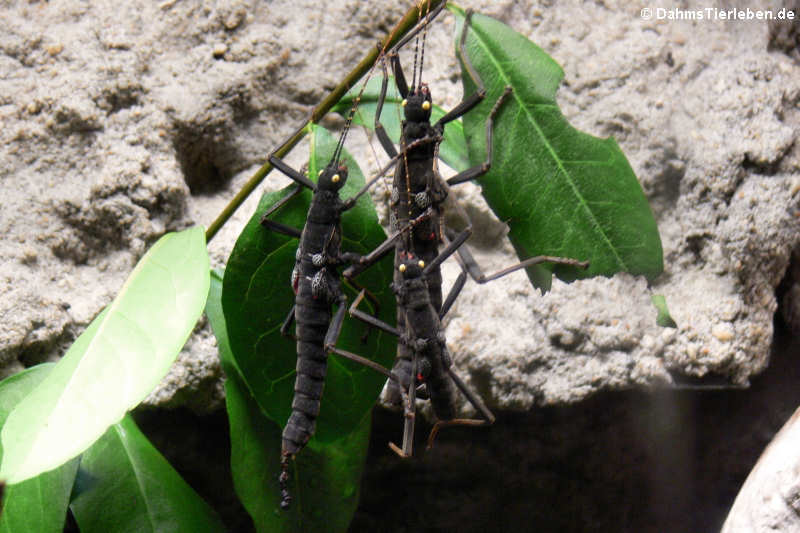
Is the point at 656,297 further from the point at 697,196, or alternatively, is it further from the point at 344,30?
the point at 344,30

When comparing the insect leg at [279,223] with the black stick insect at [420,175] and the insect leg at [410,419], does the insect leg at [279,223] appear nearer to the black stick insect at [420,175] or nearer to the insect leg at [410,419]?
the black stick insect at [420,175]

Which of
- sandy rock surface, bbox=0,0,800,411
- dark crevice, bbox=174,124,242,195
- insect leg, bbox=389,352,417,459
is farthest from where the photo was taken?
dark crevice, bbox=174,124,242,195

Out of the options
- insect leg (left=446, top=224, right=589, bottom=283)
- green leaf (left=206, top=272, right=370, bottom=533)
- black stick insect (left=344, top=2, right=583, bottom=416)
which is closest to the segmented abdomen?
black stick insect (left=344, top=2, right=583, bottom=416)

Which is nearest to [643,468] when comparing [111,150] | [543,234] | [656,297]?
[656,297]

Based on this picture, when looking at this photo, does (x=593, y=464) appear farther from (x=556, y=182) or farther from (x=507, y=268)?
(x=556, y=182)

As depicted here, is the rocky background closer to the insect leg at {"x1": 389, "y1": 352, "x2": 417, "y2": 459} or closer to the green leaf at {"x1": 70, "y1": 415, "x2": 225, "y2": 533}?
the green leaf at {"x1": 70, "y1": 415, "x2": 225, "y2": 533}
